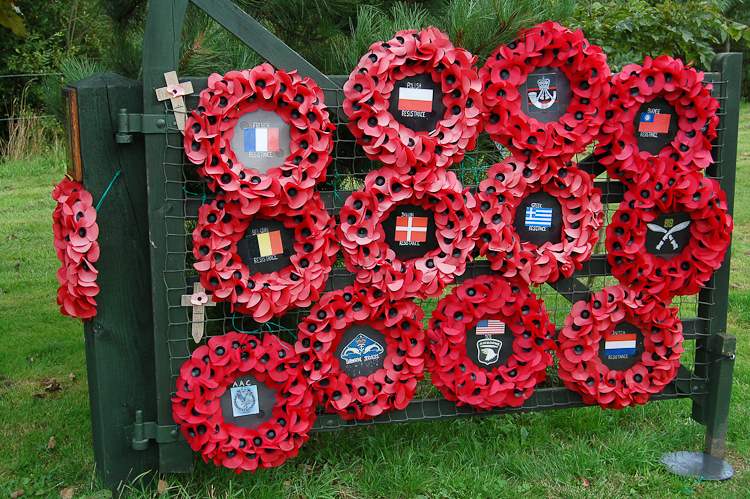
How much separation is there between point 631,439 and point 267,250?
6.86ft

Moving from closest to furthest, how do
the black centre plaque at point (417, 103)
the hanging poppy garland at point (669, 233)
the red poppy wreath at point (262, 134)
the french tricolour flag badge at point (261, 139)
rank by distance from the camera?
the red poppy wreath at point (262, 134), the french tricolour flag badge at point (261, 139), the black centre plaque at point (417, 103), the hanging poppy garland at point (669, 233)

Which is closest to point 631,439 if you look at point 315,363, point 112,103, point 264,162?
point 315,363

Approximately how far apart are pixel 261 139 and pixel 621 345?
78.6 inches

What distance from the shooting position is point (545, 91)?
2725 millimetres

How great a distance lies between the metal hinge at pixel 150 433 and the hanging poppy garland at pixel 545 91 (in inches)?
74.5

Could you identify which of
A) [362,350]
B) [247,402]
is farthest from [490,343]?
[247,402]

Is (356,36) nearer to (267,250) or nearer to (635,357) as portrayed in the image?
(267,250)

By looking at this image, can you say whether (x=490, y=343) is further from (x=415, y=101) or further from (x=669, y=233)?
(x=415, y=101)

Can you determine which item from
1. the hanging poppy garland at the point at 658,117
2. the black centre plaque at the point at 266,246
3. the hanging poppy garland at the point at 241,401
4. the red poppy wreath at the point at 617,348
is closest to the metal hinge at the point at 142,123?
the black centre plaque at the point at 266,246

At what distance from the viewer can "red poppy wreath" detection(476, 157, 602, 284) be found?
2689 mm

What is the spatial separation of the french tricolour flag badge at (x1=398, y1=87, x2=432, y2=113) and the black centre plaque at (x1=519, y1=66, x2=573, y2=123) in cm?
45

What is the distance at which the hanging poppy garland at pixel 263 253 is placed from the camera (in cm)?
243

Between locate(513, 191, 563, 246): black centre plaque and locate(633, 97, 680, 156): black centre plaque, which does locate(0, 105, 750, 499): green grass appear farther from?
locate(633, 97, 680, 156): black centre plaque

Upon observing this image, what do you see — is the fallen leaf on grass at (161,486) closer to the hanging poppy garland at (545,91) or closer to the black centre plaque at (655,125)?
the hanging poppy garland at (545,91)
